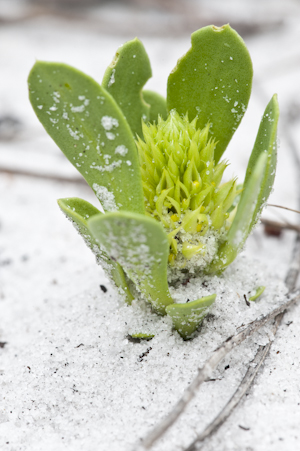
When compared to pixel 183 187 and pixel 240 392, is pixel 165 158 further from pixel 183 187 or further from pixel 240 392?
pixel 240 392

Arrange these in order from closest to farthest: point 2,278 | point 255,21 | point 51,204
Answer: point 2,278 → point 51,204 → point 255,21

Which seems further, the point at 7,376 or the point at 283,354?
the point at 7,376

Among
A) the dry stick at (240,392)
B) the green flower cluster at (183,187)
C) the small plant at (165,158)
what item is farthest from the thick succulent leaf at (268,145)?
the dry stick at (240,392)

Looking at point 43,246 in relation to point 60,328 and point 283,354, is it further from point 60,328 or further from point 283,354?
point 283,354

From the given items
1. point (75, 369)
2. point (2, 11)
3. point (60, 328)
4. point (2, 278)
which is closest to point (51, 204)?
point (2, 278)

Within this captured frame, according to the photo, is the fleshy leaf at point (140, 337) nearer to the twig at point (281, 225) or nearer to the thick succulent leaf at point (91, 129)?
the thick succulent leaf at point (91, 129)

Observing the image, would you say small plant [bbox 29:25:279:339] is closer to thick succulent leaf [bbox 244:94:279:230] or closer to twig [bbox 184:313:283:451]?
thick succulent leaf [bbox 244:94:279:230]

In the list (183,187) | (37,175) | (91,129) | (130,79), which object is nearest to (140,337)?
(183,187)
